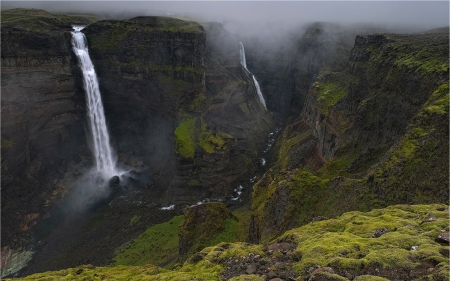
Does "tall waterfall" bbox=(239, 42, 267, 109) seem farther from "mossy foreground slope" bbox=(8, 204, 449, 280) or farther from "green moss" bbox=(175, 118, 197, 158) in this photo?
"mossy foreground slope" bbox=(8, 204, 449, 280)

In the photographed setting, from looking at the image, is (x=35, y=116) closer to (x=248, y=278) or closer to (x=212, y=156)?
(x=212, y=156)

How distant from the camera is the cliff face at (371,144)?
18.6 meters

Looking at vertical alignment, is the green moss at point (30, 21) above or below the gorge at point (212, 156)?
above

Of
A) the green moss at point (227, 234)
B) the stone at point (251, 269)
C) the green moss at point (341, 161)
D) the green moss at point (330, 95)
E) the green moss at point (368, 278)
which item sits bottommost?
the green moss at point (227, 234)

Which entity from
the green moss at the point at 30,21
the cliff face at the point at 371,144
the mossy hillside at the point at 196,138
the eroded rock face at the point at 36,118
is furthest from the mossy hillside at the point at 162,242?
the green moss at the point at 30,21

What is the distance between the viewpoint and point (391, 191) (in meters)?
18.5

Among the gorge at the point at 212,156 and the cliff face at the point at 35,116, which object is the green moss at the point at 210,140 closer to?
the gorge at the point at 212,156

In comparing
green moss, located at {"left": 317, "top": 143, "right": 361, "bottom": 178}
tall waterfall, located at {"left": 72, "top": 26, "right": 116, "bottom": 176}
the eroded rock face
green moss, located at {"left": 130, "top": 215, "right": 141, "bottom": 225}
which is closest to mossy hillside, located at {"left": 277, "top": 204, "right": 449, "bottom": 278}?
green moss, located at {"left": 317, "top": 143, "right": 361, "bottom": 178}

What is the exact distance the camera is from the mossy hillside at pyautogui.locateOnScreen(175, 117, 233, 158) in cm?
5162

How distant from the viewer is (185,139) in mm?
52312

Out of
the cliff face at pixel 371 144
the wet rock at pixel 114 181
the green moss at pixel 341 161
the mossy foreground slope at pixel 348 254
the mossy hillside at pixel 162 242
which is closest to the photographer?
the mossy foreground slope at pixel 348 254

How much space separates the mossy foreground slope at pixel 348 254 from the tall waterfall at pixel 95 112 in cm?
4421

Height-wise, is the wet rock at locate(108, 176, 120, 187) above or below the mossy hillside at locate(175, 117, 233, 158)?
below

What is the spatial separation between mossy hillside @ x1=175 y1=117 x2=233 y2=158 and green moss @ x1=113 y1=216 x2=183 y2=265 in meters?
13.5
